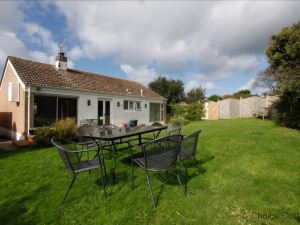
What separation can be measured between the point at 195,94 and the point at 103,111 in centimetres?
2431

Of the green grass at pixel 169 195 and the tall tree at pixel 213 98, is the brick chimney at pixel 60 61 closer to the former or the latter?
the green grass at pixel 169 195

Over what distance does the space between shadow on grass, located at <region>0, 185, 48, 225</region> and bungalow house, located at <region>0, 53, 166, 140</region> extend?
25.9ft

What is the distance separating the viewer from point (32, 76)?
1193 cm

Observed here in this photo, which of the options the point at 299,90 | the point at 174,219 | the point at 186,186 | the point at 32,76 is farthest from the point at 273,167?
the point at 32,76

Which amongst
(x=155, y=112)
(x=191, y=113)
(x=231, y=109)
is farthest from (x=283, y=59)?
(x=155, y=112)

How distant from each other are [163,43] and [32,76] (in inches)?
381

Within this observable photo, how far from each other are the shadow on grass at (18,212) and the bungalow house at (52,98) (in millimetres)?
7881

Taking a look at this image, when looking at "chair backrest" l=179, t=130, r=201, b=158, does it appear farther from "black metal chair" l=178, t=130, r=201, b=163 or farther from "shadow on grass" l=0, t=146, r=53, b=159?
"shadow on grass" l=0, t=146, r=53, b=159

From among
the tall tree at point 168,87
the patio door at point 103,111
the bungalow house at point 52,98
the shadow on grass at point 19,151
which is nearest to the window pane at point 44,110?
the bungalow house at point 52,98

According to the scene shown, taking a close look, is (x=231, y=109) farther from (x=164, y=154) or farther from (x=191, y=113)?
(x=164, y=154)

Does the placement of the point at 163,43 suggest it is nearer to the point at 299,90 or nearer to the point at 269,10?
the point at 269,10

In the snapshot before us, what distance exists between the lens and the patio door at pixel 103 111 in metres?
15.3

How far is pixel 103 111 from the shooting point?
15539mm

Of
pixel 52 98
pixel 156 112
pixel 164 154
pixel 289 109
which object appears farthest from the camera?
pixel 156 112
